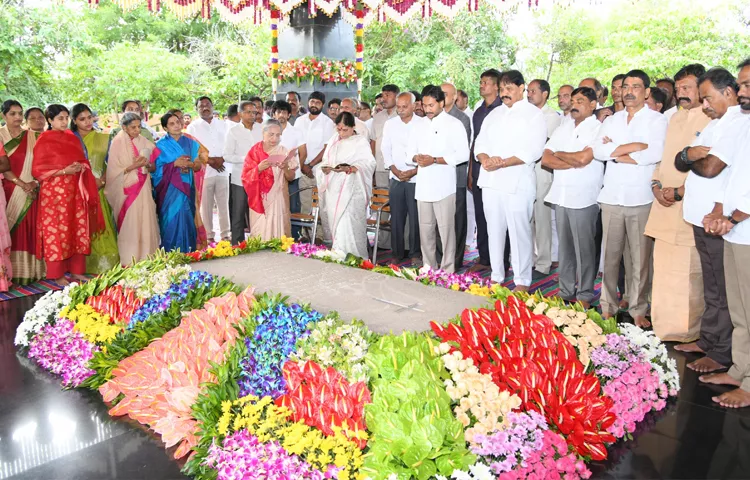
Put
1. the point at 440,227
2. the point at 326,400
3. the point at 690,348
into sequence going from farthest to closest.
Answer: the point at 440,227, the point at 690,348, the point at 326,400

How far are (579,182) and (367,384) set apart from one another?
9.04 feet

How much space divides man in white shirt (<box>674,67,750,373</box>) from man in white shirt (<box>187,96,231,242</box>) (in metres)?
5.13

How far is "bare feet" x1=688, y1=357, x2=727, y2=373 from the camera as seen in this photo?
3.53 metres

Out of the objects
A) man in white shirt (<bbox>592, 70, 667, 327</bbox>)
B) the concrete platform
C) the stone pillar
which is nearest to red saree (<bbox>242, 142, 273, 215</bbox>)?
the concrete platform

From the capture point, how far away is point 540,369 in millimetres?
2518

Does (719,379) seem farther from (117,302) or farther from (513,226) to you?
(117,302)

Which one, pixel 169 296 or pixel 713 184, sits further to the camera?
pixel 169 296

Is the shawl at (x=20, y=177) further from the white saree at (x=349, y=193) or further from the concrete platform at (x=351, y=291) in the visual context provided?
the white saree at (x=349, y=193)

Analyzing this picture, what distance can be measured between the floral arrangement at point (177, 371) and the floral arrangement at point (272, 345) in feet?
0.57

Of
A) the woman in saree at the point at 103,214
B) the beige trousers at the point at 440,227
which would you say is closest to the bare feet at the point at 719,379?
the beige trousers at the point at 440,227

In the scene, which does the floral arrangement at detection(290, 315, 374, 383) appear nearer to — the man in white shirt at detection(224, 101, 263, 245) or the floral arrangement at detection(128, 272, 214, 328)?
the floral arrangement at detection(128, 272, 214, 328)

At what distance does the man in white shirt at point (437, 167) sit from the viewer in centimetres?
532

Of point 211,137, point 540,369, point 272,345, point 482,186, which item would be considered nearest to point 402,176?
point 482,186

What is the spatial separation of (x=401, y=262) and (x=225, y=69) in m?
11.1
